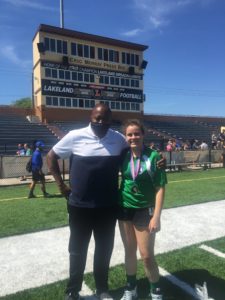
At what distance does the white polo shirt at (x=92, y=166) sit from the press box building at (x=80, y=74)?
1070 inches

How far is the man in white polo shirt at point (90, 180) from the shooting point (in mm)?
3275

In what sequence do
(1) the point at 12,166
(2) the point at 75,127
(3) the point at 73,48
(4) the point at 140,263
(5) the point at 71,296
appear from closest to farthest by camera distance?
(5) the point at 71,296 < (4) the point at 140,263 < (1) the point at 12,166 < (2) the point at 75,127 < (3) the point at 73,48

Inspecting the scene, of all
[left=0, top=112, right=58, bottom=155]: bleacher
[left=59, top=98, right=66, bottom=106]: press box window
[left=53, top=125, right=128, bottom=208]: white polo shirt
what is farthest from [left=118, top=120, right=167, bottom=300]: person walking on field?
[left=59, top=98, right=66, bottom=106]: press box window

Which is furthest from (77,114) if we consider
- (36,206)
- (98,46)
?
(36,206)

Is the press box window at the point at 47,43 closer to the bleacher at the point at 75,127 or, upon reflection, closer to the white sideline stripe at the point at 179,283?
the bleacher at the point at 75,127

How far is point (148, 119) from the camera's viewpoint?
1487 inches

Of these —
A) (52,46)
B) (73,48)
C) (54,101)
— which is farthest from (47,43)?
(54,101)

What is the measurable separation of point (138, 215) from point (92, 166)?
2.05 ft

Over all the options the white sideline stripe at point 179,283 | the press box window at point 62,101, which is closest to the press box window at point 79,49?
the press box window at point 62,101

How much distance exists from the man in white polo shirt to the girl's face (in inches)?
5.0

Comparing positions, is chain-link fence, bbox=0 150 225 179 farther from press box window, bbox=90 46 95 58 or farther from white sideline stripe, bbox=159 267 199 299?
press box window, bbox=90 46 95 58

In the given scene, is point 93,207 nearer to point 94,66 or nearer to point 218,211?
point 218,211

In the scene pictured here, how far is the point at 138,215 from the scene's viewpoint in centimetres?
326

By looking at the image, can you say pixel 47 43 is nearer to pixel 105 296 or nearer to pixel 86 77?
pixel 86 77
